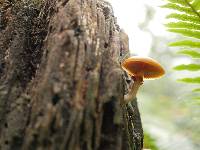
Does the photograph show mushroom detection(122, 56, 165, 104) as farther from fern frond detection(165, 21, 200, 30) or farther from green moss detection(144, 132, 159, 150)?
green moss detection(144, 132, 159, 150)

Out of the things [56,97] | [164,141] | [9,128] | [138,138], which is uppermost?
[56,97]

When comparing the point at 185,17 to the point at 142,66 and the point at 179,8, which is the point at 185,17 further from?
the point at 142,66

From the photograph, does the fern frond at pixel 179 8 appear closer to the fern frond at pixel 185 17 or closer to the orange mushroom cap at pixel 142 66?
the fern frond at pixel 185 17

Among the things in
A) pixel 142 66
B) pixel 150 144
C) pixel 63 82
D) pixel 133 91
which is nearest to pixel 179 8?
pixel 142 66

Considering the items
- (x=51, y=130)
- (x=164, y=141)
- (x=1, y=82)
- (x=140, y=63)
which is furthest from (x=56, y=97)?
(x=164, y=141)

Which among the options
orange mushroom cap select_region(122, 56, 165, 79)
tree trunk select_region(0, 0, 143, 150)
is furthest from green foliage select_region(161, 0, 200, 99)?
tree trunk select_region(0, 0, 143, 150)

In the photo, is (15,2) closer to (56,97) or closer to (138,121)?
(56,97)
